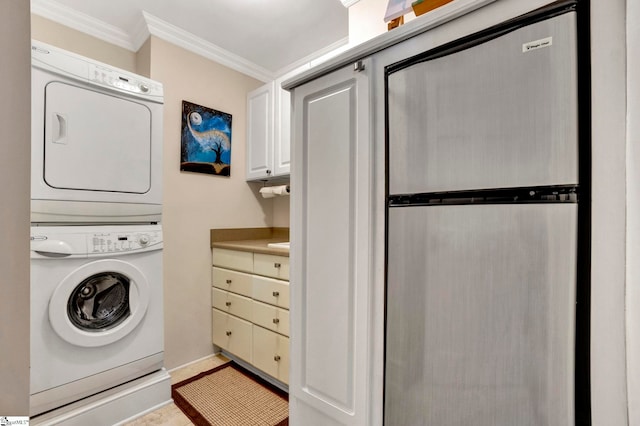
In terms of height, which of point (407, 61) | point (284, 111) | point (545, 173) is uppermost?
point (284, 111)

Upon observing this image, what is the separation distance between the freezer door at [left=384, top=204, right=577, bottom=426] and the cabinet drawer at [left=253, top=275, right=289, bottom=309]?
3.30 feet

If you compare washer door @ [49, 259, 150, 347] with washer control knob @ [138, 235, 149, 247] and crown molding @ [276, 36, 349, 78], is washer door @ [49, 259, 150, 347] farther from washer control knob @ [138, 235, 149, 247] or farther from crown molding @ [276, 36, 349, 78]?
crown molding @ [276, 36, 349, 78]

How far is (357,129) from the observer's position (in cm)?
110

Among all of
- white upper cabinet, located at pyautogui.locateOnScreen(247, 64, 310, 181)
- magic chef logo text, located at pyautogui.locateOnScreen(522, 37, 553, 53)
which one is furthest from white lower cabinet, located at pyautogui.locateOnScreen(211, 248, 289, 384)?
magic chef logo text, located at pyautogui.locateOnScreen(522, 37, 553, 53)

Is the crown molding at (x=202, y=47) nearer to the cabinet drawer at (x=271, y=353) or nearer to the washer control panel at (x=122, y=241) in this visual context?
the washer control panel at (x=122, y=241)

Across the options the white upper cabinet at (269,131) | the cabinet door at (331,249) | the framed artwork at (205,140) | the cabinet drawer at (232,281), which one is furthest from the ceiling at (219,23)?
the cabinet drawer at (232,281)

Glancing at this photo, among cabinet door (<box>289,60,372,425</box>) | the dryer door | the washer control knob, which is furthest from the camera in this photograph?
the washer control knob

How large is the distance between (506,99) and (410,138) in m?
0.27

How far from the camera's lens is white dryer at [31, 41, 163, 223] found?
1.53 meters

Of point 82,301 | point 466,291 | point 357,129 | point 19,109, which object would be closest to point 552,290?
point 466,291

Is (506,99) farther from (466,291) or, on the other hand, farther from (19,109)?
(19,109)

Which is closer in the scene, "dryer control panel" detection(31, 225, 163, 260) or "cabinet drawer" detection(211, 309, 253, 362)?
"dryer control panel" detection(31, 225, 163, 260)

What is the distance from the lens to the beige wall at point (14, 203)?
31 cm

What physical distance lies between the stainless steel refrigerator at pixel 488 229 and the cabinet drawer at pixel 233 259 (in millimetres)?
1396
